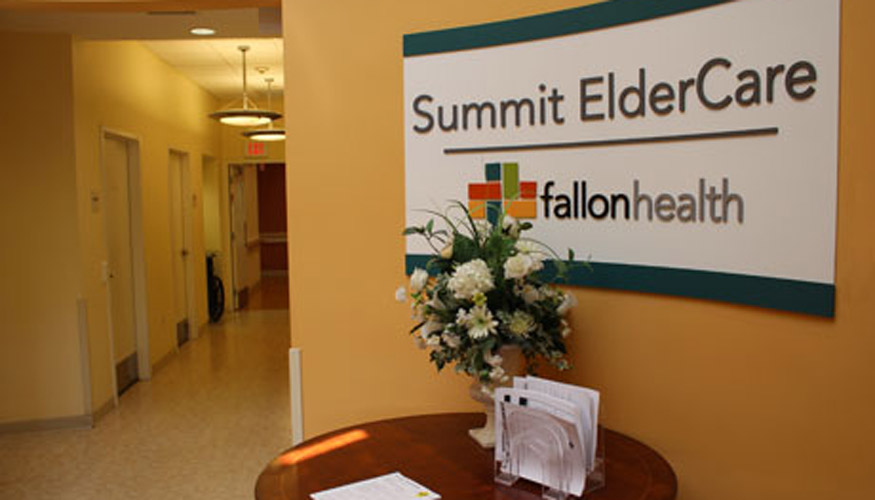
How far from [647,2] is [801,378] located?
114cm

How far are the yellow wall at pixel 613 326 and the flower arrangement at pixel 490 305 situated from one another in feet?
0.91

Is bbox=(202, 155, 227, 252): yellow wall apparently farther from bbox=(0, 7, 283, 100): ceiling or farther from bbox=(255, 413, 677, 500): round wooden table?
bbox=(255, 413, 677, 500): round wooden table

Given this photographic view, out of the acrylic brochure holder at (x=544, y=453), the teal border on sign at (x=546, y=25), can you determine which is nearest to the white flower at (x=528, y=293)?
the acrylic brochure holder at (x=544, y=453)

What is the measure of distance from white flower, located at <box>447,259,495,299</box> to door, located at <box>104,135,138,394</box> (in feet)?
16.1

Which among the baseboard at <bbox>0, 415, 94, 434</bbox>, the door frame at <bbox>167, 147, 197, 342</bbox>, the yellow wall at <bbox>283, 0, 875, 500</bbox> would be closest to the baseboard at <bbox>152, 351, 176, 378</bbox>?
the door frame at <bbox>167, 147, 197, 342</bbox>

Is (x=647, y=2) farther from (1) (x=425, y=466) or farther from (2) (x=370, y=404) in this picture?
(2) (x=370, y=404)

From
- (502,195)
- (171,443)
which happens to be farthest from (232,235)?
(502,195)

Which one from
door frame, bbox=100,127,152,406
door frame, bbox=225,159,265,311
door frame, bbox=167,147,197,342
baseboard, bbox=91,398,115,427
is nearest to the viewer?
baseboard, bbox=91,398,115,427

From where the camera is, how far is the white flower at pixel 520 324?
2010 mm

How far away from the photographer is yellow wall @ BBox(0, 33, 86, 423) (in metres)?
5.27

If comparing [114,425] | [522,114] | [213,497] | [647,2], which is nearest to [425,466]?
[522,114]

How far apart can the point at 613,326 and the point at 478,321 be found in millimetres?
527

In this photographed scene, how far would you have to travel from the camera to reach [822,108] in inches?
68.5

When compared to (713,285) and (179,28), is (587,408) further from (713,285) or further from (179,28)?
(179,28)
